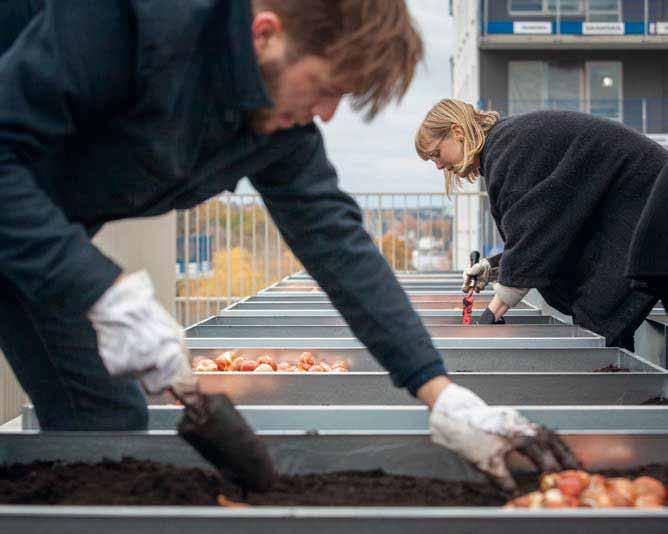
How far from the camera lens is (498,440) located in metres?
1.66

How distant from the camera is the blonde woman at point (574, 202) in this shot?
329 centimetres

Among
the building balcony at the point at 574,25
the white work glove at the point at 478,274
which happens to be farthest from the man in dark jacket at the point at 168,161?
the building balcony at the point at 574,25

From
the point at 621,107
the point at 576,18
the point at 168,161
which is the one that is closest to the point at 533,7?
the point at 576,18

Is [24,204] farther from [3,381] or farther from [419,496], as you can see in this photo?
[3,381]

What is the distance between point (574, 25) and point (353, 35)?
1667 cm

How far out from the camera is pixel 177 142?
150 cm

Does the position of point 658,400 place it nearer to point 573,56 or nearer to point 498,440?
point 498,440

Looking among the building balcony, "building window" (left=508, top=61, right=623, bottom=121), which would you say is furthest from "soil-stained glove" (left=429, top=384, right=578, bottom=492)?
"building window" (left=508, top=61, right=623, bottom=121)

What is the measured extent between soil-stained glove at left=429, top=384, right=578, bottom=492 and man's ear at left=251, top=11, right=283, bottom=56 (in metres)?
0.74

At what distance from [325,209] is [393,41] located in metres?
0.50

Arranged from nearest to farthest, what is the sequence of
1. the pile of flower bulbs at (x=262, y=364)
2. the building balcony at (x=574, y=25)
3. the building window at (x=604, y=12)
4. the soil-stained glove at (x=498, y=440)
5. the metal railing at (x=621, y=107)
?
1. the soil-stained glove at (x=498, y=440)
2. the pile of flower bulbs at (x=262, y=364)
3. the metal railing at (x=621, y=107)
4. the building balcony at (x=574, y=25)
5. the building window at (x=604, y=12)

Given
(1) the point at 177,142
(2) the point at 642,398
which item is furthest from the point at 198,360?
(1) the point at 177,142

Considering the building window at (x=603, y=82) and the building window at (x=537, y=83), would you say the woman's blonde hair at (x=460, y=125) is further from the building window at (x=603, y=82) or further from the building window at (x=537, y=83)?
the building window at (x=603, y=82)

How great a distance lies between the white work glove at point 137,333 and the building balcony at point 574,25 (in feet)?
53.3
